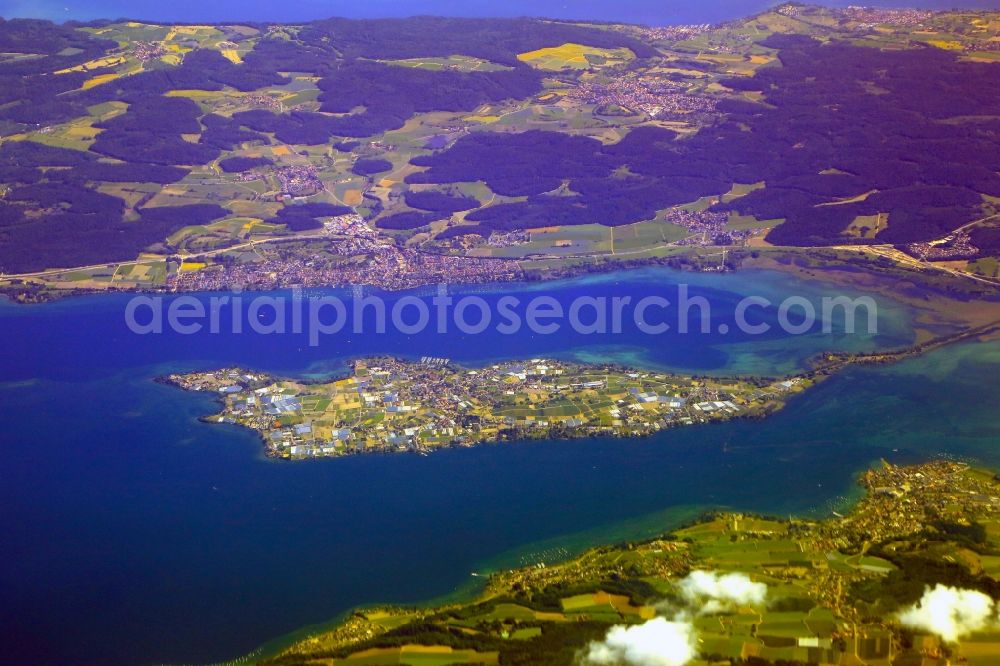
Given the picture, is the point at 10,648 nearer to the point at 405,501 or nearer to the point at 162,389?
the point at 405,501

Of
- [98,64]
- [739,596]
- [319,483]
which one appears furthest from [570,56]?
[739,596]

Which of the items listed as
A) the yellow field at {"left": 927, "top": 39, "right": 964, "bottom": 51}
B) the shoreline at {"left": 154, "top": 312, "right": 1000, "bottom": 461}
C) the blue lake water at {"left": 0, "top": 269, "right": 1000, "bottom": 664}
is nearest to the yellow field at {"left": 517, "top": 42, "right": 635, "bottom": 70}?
the yellow field at {"left": 927, "top": 39, "right": 964, "bottom": 51}

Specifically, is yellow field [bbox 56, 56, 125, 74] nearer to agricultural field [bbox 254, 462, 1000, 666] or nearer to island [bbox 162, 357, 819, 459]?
island [bbox 162, 357, 819, 459]

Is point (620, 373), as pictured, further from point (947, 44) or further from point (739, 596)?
point (947, 44)

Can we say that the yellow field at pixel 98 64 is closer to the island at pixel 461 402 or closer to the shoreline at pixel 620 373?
the shoreline at pixel 620 373

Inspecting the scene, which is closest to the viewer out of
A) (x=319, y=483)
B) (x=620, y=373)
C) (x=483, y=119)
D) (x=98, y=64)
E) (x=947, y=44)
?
(x=319, y=483)

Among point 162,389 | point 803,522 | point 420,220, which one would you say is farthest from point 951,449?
point 420,220

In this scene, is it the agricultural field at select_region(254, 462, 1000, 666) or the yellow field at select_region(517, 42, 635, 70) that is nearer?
the agricultural field at select_region(254, 462, 1000, 666)
